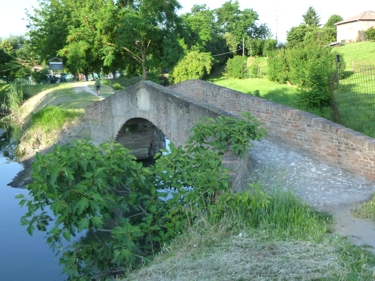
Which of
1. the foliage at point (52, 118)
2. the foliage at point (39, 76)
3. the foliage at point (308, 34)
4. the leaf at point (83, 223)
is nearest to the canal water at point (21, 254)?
the leaf at point (83, 223)

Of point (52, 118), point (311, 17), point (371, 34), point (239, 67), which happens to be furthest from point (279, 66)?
point (311, 17)

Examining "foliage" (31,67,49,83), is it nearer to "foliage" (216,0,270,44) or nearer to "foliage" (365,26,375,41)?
Answer: "foliage" (216,0,270,44)

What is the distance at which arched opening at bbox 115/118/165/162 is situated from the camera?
44.5 feet

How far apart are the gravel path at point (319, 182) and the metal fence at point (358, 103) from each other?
241 centimetres

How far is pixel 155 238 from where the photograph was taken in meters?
5.75

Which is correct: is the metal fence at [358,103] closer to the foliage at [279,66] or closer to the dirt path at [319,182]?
the dirt path at [319,182]

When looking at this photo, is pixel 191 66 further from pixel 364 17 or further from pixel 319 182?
pixel 319 182

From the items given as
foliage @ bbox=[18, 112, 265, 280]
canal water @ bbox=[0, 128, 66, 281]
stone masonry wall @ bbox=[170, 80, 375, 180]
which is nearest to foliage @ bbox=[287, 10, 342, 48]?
stone masonry wall @ bbox=[170, 80, 375, 180]

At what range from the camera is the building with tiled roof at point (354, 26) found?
5103 centimetres

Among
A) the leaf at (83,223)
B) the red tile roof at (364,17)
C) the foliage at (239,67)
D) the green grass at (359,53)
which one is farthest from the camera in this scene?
the red tile roof at (364,17)

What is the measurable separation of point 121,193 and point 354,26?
51.8 m

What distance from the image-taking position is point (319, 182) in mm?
7074

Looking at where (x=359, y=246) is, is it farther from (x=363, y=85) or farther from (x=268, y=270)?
(x=363, y=85)

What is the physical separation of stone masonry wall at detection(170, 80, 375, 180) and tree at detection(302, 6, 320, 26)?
5914 cm
